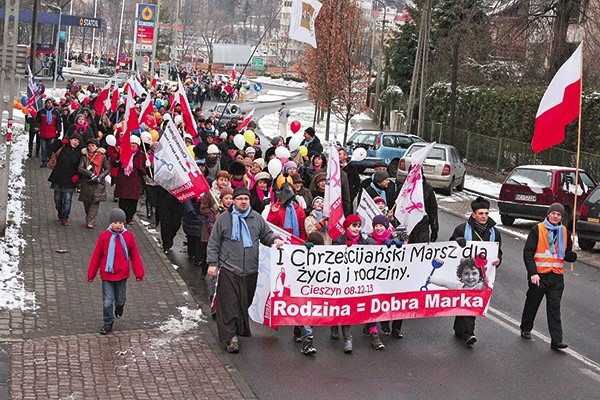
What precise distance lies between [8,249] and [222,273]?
4741 mm

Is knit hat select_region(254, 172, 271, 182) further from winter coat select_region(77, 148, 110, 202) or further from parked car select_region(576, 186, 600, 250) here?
parked car select_region(576, 186, 600, 250)

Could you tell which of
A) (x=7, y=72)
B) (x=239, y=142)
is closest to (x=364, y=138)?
(x=239, y=142)

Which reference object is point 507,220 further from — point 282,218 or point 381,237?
point 381,237

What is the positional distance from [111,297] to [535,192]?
15224mm

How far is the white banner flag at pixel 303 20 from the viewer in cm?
2359

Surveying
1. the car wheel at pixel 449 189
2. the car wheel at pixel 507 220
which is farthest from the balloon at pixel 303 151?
the car wheel at pixel 449 189

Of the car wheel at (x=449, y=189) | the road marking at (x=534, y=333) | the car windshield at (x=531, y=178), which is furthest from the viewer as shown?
the car wheel at (x=449, y=189)

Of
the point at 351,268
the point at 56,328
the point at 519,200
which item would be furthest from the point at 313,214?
the point at 519,200

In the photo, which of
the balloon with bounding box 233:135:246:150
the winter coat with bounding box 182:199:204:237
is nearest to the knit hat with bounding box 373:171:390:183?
the winter coat with bounding box 182:199:204:237

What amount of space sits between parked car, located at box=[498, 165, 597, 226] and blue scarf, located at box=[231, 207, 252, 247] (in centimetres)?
1440

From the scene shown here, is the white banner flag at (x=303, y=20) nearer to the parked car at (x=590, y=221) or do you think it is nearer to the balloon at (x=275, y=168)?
the parked car at (x=590, y=221)

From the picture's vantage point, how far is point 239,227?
10906mm

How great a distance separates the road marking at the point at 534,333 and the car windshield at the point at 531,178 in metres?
11.2

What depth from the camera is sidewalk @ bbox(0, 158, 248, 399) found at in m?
9.25
